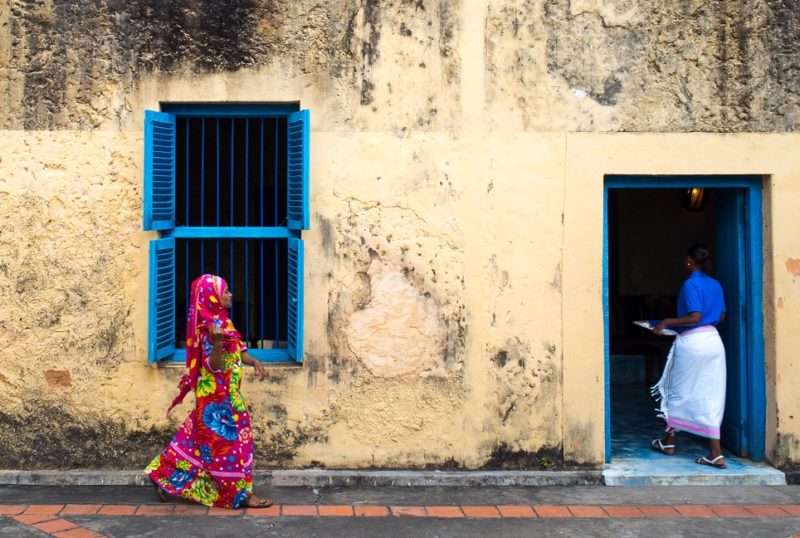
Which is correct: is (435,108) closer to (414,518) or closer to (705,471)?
(414,518)

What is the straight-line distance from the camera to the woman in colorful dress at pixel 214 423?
5.88 meters

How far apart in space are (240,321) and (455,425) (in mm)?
2584

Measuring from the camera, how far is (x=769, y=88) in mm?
6910

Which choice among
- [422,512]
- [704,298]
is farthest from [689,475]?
[422,512]

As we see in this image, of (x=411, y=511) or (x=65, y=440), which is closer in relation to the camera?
(x=411, y=511)

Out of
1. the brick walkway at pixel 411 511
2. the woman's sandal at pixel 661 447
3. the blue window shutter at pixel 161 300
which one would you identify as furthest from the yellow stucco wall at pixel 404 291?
the woman's sandal at pixel 661 447

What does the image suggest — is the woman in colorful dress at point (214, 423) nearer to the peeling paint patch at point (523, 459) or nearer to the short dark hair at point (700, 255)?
the peeling paint patch at point (523, 459)

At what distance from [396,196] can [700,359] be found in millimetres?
2661

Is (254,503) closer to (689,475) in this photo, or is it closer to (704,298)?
(689,475)

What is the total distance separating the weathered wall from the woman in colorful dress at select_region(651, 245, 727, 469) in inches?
16.6

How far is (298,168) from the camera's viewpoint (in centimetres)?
672

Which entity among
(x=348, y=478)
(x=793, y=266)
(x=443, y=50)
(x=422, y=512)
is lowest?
(x=422, y=512)

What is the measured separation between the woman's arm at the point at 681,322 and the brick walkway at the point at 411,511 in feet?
4.77

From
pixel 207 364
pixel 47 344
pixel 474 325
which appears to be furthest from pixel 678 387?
pixel 47 344
